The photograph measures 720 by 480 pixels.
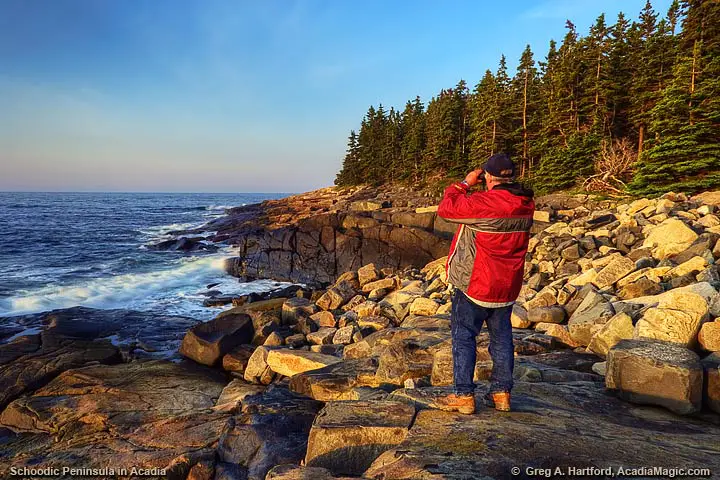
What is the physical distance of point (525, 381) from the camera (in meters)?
4.89

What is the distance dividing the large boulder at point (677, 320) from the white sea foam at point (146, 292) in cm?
1454

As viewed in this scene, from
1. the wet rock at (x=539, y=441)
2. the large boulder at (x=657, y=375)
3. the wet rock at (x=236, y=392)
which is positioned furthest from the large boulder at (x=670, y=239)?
the wet rock at (x=236, y=392)

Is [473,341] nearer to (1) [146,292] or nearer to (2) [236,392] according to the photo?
(2) [236,392]

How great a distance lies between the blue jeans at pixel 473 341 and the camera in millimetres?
3512

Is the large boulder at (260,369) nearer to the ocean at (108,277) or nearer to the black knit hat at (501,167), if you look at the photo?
the black knit hat at (501,167)

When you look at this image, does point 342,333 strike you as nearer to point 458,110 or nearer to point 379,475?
point 379,475

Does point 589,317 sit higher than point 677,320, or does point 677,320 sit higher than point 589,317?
point 677,320

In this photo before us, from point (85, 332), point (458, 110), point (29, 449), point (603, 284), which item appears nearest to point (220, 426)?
point (29, 449)

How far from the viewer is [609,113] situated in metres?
33.9

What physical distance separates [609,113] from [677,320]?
36.3 metres

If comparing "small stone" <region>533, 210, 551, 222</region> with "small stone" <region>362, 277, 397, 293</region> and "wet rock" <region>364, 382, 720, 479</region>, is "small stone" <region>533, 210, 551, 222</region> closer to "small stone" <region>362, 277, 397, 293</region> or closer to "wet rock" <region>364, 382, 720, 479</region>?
"small stone" <region>362, 277, 397, 293</region>

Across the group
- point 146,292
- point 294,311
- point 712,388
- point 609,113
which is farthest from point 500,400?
point 609,113

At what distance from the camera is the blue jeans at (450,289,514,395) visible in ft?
11.5

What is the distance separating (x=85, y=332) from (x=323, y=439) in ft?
40.3
